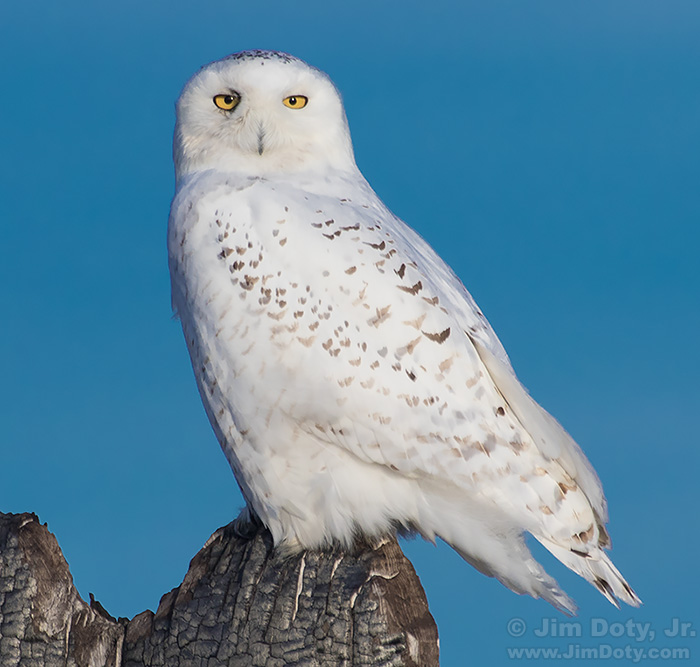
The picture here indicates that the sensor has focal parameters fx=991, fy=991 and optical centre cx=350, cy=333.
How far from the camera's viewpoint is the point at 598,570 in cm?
327

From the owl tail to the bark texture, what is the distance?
539 mm

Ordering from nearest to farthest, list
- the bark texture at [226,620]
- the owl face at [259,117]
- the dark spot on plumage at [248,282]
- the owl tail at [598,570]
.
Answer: the bark texture at [226,620] → the owl tail at [598,570] → the dark spot on plumage at [248,282] → the owl face at [259,117]

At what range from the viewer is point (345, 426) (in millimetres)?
3281

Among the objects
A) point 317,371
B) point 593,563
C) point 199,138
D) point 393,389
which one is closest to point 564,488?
point 593,563

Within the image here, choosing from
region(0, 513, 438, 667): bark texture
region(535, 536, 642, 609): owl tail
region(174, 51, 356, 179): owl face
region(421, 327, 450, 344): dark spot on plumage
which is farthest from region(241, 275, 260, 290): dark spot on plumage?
region(535, 536, 642, 609): owl tail

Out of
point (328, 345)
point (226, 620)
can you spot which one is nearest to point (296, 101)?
point (328, 345)

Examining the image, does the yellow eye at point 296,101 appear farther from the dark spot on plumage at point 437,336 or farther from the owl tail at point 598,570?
the owl tail at point 598,570

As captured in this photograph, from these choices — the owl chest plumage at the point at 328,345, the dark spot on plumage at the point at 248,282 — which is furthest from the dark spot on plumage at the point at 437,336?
the dark spot on plumage at the point at 248,282

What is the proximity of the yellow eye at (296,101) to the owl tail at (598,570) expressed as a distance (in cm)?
175

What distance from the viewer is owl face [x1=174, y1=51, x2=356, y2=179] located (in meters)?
3.53

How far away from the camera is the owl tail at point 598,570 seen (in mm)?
3219

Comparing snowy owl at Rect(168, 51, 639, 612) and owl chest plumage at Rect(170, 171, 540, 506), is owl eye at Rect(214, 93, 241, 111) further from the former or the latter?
owl chest plumage at Rect(170, 171, 540, 506)

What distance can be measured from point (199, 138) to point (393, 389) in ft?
4.01

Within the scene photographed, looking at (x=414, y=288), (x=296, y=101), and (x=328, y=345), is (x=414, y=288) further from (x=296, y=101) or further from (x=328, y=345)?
(x=296, y=101)
